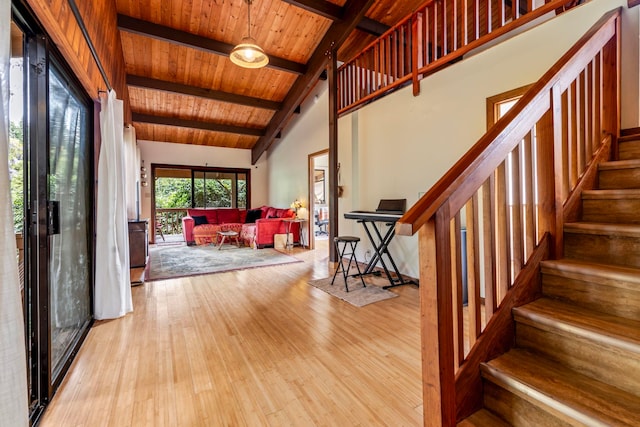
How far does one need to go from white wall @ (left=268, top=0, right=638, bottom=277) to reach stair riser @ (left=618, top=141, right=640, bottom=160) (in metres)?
0.31

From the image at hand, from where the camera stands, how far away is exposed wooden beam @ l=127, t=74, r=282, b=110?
556cm

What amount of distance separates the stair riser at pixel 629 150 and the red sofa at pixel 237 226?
571 centimetres

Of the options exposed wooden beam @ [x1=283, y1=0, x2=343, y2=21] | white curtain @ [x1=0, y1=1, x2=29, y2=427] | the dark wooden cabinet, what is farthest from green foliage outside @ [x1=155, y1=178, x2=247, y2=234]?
white curtain @ [x1=0, y1=1, x2=29, y2=427]

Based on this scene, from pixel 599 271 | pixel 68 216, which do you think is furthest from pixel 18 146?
pixel 599 271

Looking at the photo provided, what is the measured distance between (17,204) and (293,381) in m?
1.71

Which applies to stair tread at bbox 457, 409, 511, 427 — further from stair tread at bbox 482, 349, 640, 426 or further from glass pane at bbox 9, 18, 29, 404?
glass pane at bbox 9, 18, 29, 404

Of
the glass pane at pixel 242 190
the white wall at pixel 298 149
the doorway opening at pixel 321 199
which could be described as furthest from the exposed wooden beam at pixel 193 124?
the doorway opening at pixel 321 199

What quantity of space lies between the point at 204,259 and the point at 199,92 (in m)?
3.50

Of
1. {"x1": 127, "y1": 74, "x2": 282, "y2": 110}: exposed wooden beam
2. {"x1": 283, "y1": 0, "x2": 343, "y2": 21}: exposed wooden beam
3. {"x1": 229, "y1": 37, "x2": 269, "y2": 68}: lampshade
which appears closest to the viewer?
{"x1": 229, "y1": 37, "x2": 269, "y2": 68}: lampshade

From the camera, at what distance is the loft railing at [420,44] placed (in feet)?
9.35

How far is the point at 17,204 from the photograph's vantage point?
1.40 m

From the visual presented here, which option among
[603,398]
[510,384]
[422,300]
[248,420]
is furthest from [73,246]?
[603,398]

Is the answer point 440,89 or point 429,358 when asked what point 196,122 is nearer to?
point 440,89

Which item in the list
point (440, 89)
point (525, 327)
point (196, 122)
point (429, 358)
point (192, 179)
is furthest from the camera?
point (192, 179)
